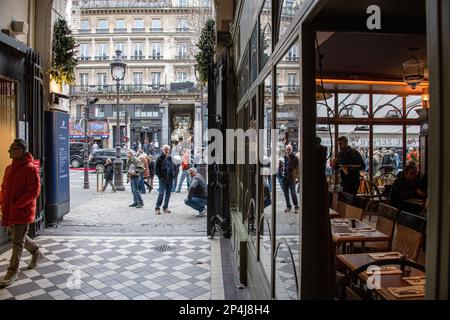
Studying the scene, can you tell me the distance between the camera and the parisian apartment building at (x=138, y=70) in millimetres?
45000

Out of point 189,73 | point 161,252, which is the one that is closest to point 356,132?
point 161,252

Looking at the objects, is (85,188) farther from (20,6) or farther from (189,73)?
(189,73)

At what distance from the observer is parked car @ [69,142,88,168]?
94.2 ft

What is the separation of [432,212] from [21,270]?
5959 mm

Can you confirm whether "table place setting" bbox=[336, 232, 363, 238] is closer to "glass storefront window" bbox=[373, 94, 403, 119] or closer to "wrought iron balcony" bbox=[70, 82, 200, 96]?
"glass storefront window" bbox=[373, 94, 403, 119]

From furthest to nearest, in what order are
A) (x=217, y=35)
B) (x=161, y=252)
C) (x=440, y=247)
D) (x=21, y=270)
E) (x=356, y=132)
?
(x=356, y=132)
(x=217, y=35)
(x=161, y=252)
(x=21, y=270)
(x=440, y=247)

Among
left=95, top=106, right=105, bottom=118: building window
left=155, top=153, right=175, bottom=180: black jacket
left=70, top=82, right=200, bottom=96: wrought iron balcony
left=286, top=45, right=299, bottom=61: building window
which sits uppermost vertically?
left=70, top=82, right=200, bottom=96: wrought iron balcony

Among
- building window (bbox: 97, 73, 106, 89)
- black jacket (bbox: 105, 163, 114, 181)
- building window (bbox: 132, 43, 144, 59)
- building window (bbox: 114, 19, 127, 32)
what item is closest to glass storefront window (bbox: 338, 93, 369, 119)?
black jacket (bbox: 105, 163, 114, 181)

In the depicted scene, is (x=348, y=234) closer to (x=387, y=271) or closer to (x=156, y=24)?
(x=387, y=271)

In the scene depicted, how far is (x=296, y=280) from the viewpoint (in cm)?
231

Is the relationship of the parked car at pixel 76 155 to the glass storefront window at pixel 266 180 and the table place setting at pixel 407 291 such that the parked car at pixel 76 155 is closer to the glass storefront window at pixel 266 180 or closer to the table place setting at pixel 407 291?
the glass storefront window at pixel 266 180

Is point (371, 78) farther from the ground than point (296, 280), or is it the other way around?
point (371, 78)

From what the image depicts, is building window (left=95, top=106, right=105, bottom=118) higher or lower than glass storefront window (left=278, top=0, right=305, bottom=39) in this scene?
higher

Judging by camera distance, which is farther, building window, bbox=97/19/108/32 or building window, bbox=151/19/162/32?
building window, bbox=97/19/108/32
